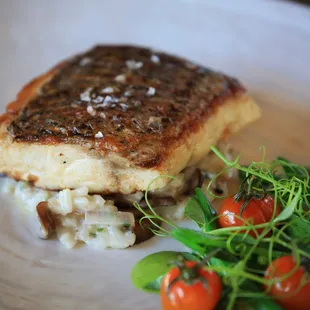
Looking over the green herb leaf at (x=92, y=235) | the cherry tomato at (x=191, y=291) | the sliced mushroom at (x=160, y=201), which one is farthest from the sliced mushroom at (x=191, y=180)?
the cherry tomato at (x=191, y=291)

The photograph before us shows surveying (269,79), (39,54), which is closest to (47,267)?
(39,54)

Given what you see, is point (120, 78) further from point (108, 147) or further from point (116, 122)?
point (108, 147)

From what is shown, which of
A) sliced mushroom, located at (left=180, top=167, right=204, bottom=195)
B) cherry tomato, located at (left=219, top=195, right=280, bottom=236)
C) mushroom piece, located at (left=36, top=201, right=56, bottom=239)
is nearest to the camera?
cherry tomato, located at (left=219, top=195, right=280, bottom=236)

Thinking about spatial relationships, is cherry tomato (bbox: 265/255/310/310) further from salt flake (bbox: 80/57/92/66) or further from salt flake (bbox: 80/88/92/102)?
salt flake (bbox: 80/57/92/66)

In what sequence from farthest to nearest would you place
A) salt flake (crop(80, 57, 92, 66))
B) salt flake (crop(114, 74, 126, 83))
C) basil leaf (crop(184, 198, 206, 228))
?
salt flake (crop(80, 57, 92, 66)) < salt flake (crop(114, 74, 126, 83)) < basil leaf (crop(184, 198, 206, 228))

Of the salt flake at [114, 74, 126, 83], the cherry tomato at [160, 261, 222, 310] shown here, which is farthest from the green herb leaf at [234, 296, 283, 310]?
the salt flake at [114, 74, 126, 83]

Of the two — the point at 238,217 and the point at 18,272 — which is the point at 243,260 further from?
the point at 18,272

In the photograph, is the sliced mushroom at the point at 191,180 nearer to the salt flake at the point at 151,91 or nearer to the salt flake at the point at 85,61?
the salt flake at the point at 151,91
